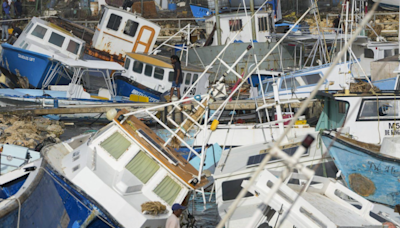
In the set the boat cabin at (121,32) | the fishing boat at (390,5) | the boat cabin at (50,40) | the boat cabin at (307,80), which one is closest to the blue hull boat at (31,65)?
the boat cabin at (50,40)

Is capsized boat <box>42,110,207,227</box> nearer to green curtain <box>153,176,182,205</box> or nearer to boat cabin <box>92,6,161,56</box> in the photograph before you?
green curtain <box>153,176,182,205</box>

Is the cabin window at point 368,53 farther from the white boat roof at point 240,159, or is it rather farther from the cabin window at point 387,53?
the white boat roof at point 240,159

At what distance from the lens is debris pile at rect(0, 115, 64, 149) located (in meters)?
12.4

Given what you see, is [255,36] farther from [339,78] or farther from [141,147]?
[141,147]

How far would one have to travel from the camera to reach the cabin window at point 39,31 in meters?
19.8

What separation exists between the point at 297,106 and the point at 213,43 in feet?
36.7

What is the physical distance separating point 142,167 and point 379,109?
579 centimetres

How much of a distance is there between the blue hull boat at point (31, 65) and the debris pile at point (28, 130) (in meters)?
3.97

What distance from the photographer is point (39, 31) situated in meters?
19.8

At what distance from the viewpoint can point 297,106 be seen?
598 inches

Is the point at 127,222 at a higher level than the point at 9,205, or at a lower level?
lower

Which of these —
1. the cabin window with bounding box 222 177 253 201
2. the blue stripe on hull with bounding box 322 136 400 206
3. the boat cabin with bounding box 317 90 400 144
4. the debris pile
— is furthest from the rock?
the blue stripe on hull with bounding box 322 136 400 206

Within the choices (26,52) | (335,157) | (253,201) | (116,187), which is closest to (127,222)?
(116,187)

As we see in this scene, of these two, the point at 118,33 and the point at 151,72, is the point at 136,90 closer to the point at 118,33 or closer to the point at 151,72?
the point at 151,72
